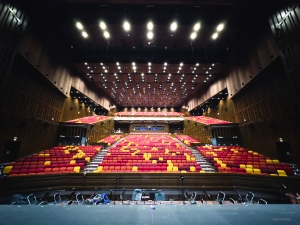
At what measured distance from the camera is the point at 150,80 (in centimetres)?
1484

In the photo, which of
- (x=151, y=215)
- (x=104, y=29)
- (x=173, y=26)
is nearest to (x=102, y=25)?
(x=104, y=29)

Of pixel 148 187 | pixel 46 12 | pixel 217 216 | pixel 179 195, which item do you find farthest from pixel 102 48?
pixel 217 216

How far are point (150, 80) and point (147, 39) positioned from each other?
5.40m

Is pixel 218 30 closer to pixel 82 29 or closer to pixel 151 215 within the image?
pixel 82 29

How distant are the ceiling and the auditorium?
0.27ft

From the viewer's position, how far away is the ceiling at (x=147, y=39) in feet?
24.3

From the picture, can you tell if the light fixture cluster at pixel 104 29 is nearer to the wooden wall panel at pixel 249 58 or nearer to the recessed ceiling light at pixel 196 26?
the recessed ceiling light at pixel 196 26

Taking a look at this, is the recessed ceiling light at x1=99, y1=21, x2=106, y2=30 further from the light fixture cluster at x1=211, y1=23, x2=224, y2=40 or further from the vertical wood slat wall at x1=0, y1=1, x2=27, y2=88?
Answer: the light fixture cluster at x1=211, y1=23, x2=224, y2=40

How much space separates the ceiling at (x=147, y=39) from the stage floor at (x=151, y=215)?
901 cm

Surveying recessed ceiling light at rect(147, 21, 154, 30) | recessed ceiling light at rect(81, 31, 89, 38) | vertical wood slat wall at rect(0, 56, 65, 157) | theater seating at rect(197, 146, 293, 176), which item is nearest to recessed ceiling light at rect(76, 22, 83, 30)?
recessed ceiling light at rect(81, 31, 89, 38)

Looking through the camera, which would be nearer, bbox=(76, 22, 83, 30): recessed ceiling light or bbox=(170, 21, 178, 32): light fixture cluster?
bbox=(170, 21, 178, 32): light fixture cluster

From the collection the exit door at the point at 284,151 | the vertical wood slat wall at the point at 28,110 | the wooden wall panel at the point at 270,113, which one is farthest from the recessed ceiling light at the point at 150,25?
the exit door at the point at 284,151

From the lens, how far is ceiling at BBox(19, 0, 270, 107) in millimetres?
7410

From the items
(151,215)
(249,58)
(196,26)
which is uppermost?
(196,26)
